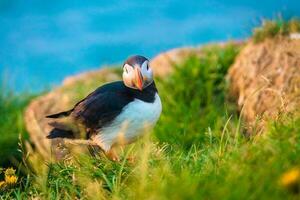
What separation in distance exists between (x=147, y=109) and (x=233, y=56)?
542cm

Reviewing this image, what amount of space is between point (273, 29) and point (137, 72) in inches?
190

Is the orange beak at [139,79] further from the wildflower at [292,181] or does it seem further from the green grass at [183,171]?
the wildflower at [292,181]

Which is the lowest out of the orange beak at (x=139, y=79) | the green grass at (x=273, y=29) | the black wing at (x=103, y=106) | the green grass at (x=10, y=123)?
the green grass at (x=10, y=123)

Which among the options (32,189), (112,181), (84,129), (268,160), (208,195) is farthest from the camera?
(84,129)

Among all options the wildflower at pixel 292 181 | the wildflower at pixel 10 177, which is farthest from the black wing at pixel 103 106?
the wildflower at pixel 292 181

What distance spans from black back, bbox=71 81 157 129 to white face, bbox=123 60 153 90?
87 millimetres

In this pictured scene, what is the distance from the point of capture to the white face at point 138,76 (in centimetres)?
600

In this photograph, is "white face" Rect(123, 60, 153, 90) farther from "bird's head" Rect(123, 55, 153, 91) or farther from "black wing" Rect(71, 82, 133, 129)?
"black wing" Rect(71, 82, 133, 129)

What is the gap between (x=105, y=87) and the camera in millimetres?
6457

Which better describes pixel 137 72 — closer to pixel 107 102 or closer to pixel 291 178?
pixel 107 102

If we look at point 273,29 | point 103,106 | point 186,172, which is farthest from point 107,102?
point 273,29

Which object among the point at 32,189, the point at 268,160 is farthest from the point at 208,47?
the point at 268,160

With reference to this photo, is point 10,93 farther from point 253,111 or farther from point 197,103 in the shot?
point 253,111

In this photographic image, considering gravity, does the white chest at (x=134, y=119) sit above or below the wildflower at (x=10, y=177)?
above
